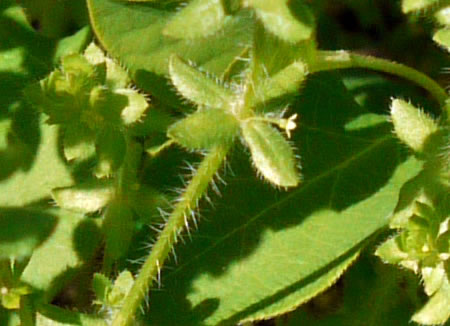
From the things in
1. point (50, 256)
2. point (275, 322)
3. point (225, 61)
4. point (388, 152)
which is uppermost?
point (225, 61)

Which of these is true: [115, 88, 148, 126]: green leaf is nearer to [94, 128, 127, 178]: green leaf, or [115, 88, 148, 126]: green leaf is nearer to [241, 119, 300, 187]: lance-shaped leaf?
[94, 128, 127, 178]: green leaf

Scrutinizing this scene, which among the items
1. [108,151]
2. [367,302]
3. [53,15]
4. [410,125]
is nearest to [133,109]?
[108,151]

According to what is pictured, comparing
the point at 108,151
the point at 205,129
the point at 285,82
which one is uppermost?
the point at 285,82

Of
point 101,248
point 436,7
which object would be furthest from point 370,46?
point 101,248

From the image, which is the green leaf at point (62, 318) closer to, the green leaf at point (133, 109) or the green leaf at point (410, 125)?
the green leaf at point (133, 109)

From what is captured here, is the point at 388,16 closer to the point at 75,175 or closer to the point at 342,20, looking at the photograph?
the point at 342,20

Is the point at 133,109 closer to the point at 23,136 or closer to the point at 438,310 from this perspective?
the point at 23,136

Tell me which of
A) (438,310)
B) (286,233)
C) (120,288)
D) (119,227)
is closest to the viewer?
(438,310)
